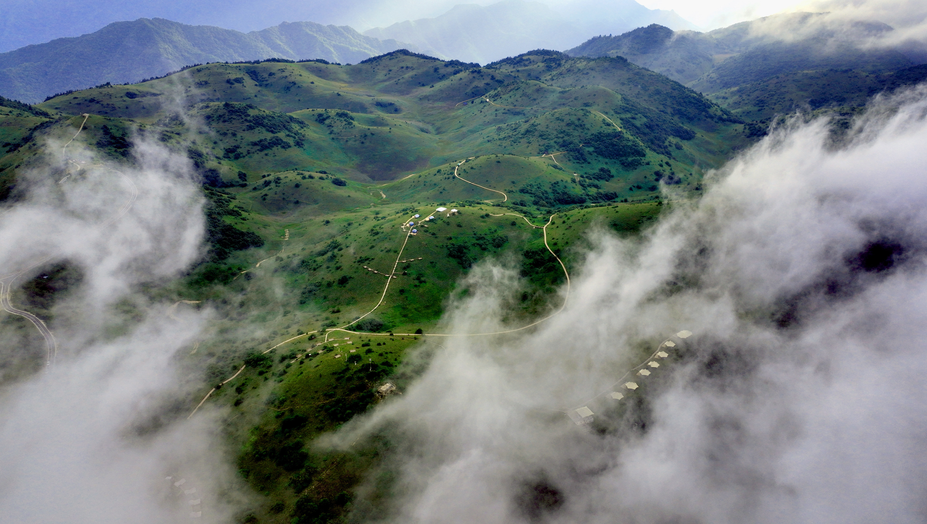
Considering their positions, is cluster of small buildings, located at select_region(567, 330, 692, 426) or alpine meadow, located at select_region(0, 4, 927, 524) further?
cluster of small buildings, located at select_region(567, 330, 692, 426)

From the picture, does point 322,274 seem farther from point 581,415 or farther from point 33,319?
point 581,415

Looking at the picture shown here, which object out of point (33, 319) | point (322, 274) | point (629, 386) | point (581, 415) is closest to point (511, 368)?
point (581, 415)

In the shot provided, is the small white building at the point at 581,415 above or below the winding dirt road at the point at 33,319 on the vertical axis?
below

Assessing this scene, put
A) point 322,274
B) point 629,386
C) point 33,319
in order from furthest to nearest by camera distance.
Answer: point 322,274 → point 33,319 → point 629,386

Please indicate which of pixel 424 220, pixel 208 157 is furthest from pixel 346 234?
pixel 208 157

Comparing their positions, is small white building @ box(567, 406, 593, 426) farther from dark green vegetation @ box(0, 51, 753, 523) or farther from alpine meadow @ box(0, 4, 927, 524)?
dark green vegetation @ box(0, 51, 753, 523)

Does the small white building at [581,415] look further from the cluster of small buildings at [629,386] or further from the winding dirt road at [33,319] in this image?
the winding dirt road at [33,319]

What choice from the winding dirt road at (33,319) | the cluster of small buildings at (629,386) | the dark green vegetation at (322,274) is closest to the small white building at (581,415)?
the cluster of small buildings at (629,386)

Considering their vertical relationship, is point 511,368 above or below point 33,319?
below

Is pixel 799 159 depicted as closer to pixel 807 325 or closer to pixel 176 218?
pixel 807 325

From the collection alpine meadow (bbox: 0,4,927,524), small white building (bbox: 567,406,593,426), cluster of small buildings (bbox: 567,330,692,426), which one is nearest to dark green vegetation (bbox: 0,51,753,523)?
alpine meadow (bbox: 0,4,927,524)

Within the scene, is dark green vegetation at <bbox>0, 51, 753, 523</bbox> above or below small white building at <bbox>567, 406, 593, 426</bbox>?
above
